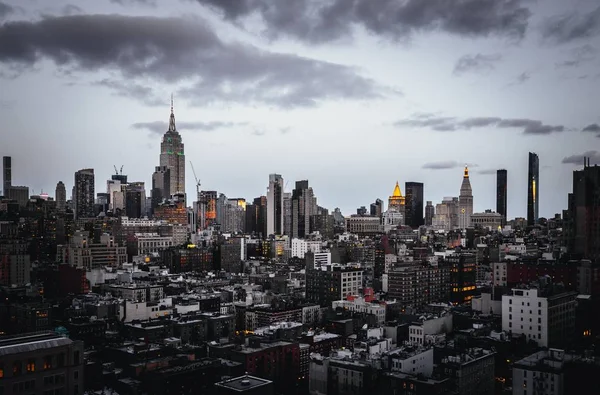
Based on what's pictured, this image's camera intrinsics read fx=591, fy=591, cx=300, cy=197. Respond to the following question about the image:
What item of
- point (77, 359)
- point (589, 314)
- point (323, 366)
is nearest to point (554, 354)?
point (323, 366)

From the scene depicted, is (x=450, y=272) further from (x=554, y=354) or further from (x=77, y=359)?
(x=77, y=359)

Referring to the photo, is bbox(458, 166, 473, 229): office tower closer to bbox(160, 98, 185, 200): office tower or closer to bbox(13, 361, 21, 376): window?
bbox(160, 98, 185, 200): office tower

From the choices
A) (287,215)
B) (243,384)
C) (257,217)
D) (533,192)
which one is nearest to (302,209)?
(287,215)

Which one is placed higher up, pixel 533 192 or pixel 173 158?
pixel 173 158

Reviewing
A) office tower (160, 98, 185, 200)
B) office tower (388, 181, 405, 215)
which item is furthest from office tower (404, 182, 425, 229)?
office tower (160, 98, 185, 200)

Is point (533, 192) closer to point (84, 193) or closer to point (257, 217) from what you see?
point (257, 217)

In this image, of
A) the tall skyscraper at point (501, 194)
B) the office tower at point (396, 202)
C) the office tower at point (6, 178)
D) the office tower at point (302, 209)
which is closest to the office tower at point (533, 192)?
the tall skyscraper at point (501, 194)
